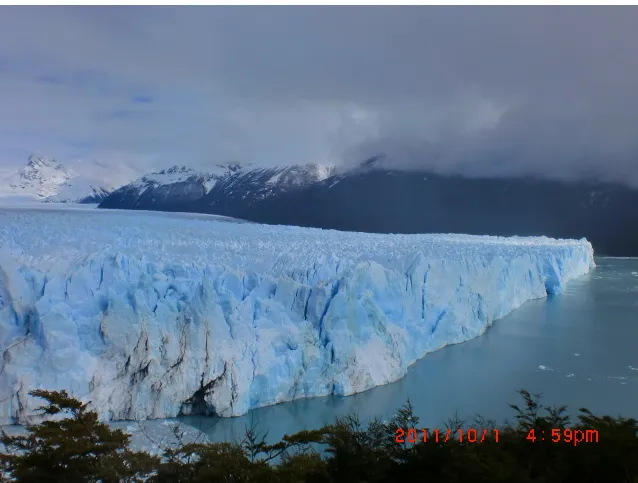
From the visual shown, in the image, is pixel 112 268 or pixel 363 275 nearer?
pixel 112 268

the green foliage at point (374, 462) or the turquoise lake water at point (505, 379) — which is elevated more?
the green foliage at point (374, 462)

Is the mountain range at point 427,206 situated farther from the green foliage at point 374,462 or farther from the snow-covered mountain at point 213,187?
the green foliage at point 374,462

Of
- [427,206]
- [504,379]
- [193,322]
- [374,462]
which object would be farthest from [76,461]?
[427,206]

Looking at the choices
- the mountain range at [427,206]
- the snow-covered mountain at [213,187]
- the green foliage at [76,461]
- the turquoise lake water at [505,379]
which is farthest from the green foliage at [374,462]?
the snow-covered mountain at [213,187]

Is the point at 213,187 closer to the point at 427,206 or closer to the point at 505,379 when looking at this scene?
the point at 427,206

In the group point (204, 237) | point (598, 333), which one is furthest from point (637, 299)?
point (204, 237)

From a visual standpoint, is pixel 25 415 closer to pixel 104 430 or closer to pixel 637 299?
pixel 104 430
